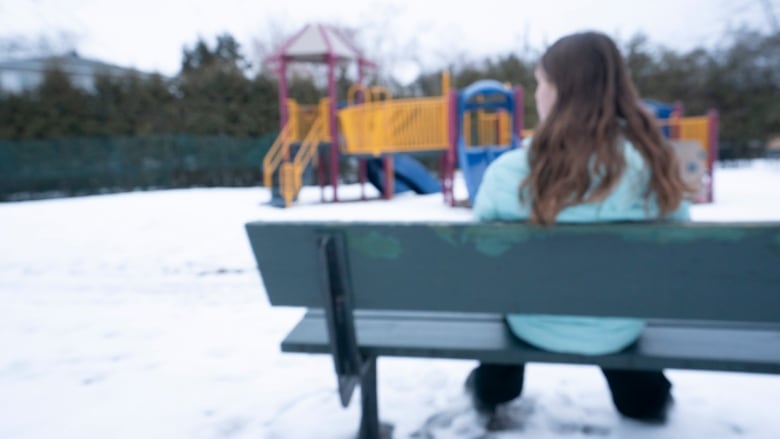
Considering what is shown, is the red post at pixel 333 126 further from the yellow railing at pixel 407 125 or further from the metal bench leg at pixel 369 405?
the metal bench leg at pixel 369 405

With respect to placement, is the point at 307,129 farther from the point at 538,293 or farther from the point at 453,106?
the point at 538,293

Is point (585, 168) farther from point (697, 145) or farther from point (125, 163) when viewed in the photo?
point (125, 163)

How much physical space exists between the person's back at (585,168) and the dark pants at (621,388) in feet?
1.25

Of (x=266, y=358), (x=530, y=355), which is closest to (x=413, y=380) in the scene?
(x=266, y=358)

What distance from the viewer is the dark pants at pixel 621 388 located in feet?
6.91

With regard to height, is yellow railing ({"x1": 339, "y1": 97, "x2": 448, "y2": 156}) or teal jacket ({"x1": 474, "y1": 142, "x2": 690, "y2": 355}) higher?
yellow railing ({"x1": 339, "y1": 97, "x2": 448, "y2": 156})

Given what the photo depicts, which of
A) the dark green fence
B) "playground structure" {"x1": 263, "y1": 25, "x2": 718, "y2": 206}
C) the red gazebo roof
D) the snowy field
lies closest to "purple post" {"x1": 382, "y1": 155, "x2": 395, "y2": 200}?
"playground structure" {"x1": 263, "y1": 25, "x2": 718, "y2": 206}

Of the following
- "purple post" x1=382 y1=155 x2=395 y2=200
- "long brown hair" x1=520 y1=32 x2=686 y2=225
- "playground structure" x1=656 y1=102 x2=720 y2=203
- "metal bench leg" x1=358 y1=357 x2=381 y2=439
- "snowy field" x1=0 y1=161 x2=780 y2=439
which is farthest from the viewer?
"purple post" x1=382 y1=155 x2=395 y2=200

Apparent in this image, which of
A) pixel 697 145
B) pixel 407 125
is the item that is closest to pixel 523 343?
pixel 407 125

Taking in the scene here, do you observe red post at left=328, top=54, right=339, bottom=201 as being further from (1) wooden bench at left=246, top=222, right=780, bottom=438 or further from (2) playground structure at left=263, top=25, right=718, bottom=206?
(1) wooden bench at left=246, top=222, right=780, bottom=438

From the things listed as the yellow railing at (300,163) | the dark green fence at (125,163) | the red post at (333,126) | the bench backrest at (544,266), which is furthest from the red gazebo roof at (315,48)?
the bench backrest at (544,266)

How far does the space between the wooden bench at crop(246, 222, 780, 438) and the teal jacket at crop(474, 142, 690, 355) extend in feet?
0.13

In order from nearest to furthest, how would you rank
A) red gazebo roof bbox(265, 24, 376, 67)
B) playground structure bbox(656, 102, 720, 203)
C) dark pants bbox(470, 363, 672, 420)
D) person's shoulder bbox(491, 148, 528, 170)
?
person's shoulder bbox(491, 148, 528, 170) < dark pants bbox(470, 363, 672, 420) < playground structure bbox(656, 102, 720, 203) < red gazebo roof bbox(265, 24, 376, 67)

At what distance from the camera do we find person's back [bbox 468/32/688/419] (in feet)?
5.03
